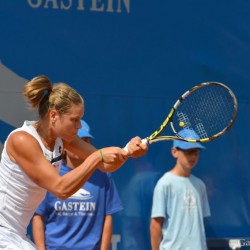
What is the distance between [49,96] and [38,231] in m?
1.47

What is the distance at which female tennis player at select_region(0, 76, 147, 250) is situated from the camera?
161 inches

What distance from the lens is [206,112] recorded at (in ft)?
19.1

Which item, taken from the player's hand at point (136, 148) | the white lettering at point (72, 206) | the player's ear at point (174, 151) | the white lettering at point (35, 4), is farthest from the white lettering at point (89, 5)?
the player's hand at point (136, 148)

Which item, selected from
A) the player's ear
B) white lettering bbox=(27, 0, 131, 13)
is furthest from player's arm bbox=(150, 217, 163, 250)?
white lettering bbox=(27, 0, 131, 13)

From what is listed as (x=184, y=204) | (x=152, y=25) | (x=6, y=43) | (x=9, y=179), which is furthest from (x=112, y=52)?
(x=9, y=179)

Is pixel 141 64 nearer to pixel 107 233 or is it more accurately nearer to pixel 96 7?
pixel 96 7

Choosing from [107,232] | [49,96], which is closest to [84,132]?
[107,232]

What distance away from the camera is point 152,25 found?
6.24 metres

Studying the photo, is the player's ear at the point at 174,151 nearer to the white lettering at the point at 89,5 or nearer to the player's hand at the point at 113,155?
the white lettering at the point at 89,5

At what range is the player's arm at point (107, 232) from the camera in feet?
18.0

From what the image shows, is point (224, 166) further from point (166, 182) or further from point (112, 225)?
point (112, 225)

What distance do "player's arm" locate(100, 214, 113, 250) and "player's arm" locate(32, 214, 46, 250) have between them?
1.25ft

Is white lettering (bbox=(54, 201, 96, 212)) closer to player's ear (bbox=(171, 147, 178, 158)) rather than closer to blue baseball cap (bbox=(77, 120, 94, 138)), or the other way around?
blue baseball cap (bbox=(77, 120, 94, 138))

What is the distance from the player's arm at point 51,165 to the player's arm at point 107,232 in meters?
1.42
